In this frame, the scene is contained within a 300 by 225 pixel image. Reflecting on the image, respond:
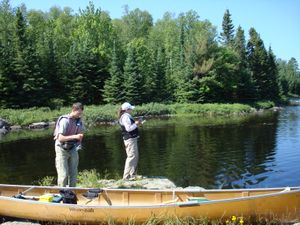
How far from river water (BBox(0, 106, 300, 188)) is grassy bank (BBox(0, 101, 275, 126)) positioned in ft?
27.3

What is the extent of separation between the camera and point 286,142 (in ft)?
80.0

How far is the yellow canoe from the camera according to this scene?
315 inches

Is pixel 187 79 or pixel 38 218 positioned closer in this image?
pixel 38 218

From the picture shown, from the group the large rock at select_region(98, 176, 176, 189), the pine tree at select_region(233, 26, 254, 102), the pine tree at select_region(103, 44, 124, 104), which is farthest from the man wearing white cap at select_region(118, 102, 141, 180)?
the pine tree at select_region(233, 26, 254, 102)

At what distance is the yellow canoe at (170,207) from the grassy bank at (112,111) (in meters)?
30.6

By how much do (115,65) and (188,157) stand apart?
34.1 meters

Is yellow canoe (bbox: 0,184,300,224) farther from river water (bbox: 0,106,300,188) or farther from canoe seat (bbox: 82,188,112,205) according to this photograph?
river water (bbox: 0,106,300,188)

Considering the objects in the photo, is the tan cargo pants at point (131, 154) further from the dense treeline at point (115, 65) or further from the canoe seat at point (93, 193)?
the dense treeline at point (115, 65)

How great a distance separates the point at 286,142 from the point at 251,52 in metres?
54.9

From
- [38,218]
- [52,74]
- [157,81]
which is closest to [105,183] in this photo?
[38,218]

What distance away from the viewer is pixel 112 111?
4362 cm

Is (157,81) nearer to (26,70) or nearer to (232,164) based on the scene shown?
(26,70)

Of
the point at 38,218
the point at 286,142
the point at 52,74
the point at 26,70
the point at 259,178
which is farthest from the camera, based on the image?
the point at 52,74

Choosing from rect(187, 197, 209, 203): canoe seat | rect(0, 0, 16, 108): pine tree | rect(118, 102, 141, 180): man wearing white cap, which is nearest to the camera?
rect(187, 197, 209, 203): canoe seat
